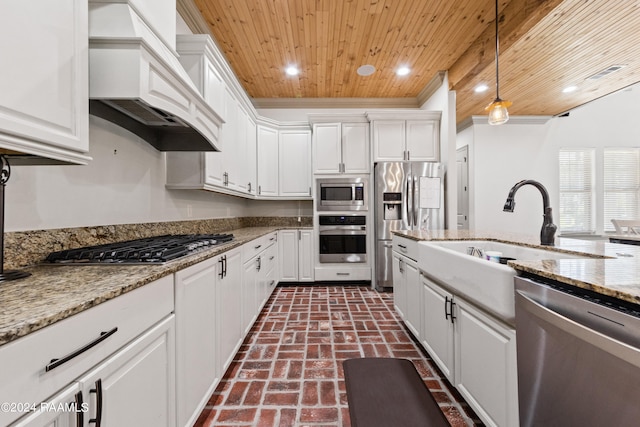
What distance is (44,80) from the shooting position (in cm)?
85

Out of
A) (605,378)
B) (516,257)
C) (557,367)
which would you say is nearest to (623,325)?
(605,378)

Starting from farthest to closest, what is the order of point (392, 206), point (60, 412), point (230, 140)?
point (392, 206) < point (230, 140) < point (60, 412)

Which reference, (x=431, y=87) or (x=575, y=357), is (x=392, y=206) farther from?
(x=575, y=357)

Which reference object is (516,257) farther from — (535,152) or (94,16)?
(535,152)

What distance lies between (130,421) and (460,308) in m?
1.53

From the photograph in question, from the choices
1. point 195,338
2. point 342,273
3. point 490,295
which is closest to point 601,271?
point 490,295

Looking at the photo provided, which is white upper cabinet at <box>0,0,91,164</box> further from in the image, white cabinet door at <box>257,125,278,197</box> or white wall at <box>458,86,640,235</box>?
white wall at <box>458,86,640,235</box>

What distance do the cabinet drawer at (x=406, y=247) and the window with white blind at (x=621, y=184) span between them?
5.64 metres

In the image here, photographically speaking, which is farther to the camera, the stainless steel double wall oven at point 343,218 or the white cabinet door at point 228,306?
the stainless steel double wall oven at point 343,218

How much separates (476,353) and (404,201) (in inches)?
102

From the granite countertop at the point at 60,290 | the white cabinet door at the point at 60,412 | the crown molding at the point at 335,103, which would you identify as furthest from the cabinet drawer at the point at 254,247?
the crown molding at the point at 335,103

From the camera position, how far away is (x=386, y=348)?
217 cm

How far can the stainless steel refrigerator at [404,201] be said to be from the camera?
3.75m

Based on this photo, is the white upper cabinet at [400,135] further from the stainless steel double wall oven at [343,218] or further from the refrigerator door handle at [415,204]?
the stainless steel double wall oven at [343,218]
